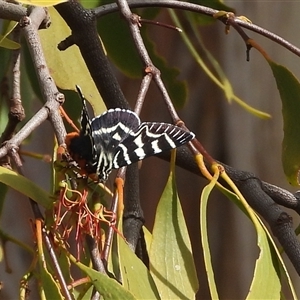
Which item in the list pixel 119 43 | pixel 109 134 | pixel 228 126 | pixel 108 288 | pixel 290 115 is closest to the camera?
pixel 108 288

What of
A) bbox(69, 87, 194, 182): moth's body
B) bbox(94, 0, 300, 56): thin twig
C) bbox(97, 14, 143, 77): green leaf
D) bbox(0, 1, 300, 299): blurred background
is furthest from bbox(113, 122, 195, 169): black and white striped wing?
bbox(0, 1, 300, 299): blurred background

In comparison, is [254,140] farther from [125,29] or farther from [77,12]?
[77,12]

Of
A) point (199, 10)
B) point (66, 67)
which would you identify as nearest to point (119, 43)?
point (66, 67)

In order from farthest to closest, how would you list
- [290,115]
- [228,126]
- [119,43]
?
[228,126], [119,43], [290,115]

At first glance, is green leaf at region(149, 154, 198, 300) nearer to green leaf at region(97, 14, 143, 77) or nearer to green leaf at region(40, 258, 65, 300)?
green leaf at region(40, 258, 65, 300)

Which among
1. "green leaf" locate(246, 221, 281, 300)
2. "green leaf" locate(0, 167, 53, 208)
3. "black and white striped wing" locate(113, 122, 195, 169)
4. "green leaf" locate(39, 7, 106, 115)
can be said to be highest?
"green leaf" locate(39, 7, 106, 115)

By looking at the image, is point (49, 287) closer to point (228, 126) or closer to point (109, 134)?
point (109, 134)

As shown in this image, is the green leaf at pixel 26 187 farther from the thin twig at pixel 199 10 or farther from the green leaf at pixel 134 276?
the thin twig at pixel 199 10
